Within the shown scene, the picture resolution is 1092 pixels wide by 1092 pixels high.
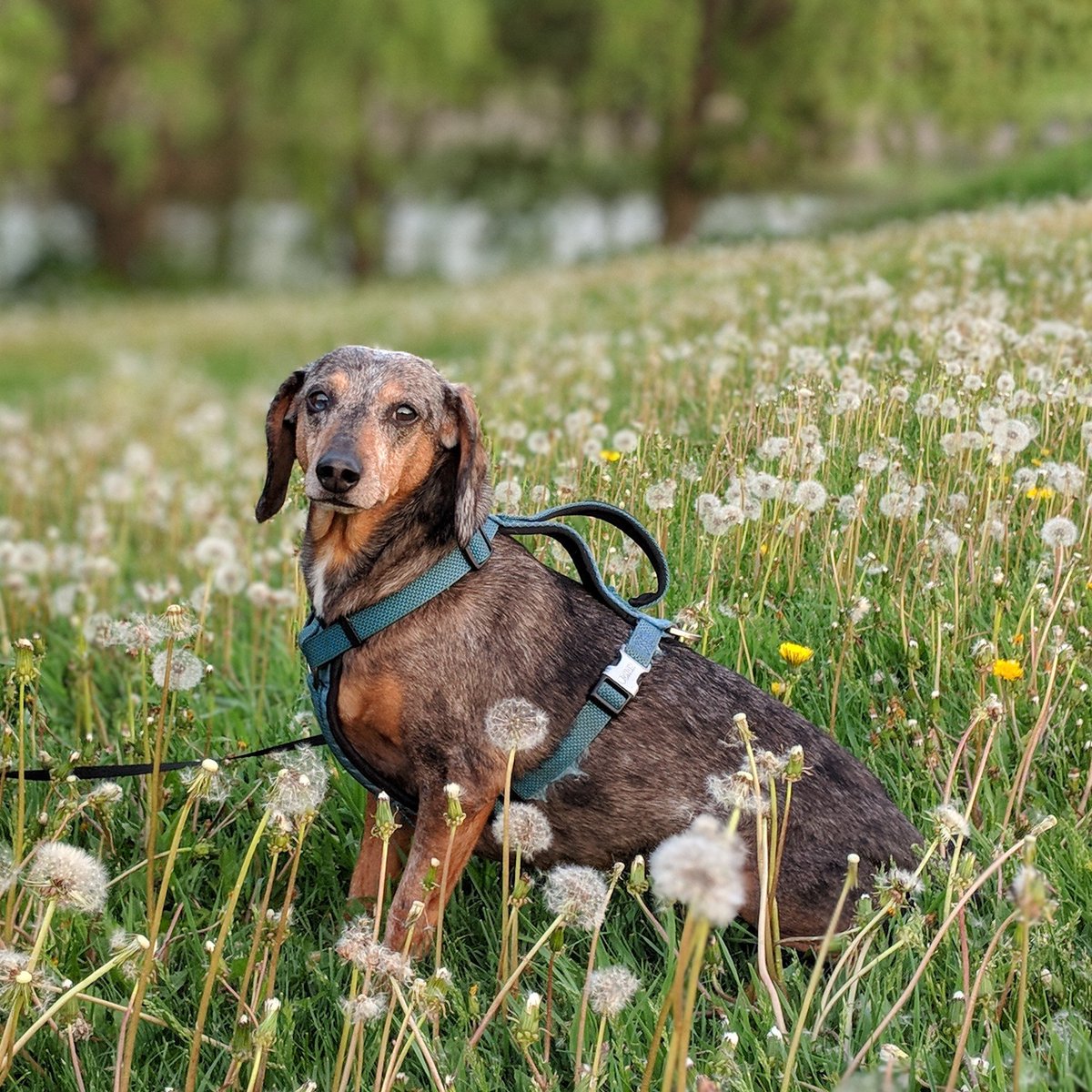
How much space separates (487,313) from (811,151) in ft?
41.8

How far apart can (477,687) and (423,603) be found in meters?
0.29

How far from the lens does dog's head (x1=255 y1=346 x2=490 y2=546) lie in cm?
336

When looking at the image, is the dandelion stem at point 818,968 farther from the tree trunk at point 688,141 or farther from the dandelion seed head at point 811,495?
the tree trunk at point 688,141

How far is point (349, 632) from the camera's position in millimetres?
3412

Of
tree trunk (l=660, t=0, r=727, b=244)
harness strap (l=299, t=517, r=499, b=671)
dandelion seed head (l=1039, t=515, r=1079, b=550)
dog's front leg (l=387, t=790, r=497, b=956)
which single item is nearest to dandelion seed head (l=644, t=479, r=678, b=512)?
harness strap (l=299, t=517, r=499, b=671)

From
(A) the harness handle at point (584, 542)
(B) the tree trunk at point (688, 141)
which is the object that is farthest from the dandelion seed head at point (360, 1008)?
(B) the tree trunk at point (688, 141)

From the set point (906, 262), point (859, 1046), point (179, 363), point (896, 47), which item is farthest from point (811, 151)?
point (859, 1046)

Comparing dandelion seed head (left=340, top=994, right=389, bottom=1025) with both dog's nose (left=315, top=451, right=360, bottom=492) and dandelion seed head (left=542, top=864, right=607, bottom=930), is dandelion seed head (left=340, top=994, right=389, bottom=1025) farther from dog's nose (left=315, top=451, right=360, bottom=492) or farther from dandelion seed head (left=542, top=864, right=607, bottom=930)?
dog's nose (left=315, top=451, right=360, bottom=492)

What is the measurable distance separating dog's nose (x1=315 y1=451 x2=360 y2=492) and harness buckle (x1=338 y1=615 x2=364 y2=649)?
387 millimetres

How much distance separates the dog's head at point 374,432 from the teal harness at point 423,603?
0.15 meters

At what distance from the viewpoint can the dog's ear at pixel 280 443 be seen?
12.2 feet

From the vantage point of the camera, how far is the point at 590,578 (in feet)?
12.0

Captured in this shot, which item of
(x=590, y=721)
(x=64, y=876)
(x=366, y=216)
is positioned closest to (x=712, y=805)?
(x=590, y=721)

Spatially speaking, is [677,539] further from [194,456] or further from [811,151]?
[811,151]
